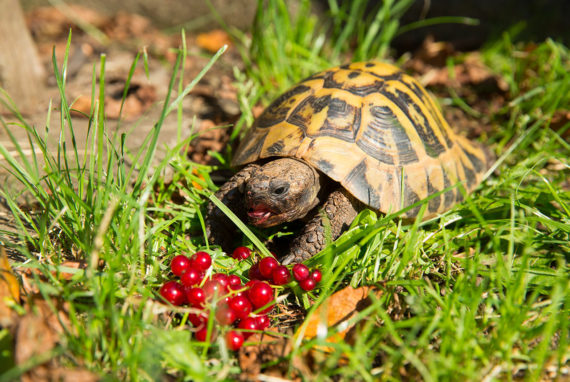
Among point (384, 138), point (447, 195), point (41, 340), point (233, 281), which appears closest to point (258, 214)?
point (233, 281)

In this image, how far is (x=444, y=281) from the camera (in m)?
2.40

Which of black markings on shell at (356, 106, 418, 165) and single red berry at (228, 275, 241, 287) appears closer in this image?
single red berry at (228, 275, 241, 287)

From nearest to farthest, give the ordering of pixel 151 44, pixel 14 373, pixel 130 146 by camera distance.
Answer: pixel 14 373 < pixel 130 146 < pixel 151 44

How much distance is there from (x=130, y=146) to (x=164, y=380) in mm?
2106

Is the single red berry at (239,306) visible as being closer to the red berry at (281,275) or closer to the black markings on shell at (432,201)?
the red berry at (281,275)

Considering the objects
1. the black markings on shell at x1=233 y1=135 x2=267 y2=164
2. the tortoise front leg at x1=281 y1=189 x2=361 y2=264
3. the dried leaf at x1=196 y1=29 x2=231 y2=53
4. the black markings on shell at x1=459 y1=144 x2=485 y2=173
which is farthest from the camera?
the dried leaf at x1=196 y1=29 x2=231 y2=53

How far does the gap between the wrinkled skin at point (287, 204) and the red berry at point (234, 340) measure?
62cm

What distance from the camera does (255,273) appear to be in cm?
232

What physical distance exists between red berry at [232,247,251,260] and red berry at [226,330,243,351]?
598 millimetres

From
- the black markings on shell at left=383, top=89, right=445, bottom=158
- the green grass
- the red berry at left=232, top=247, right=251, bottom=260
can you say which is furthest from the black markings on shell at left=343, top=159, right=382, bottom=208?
the red berry at left=232, top=247, right=251, bottom=260

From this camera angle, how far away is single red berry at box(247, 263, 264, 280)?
7.57ft

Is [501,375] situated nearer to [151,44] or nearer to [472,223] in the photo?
[472,223]

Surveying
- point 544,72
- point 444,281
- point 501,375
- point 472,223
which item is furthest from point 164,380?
point 544,72

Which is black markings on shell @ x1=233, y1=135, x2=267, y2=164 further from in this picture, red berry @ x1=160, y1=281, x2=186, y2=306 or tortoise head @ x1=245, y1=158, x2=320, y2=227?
red berry @ x1=160, y1=281, x2=186, y2=306
